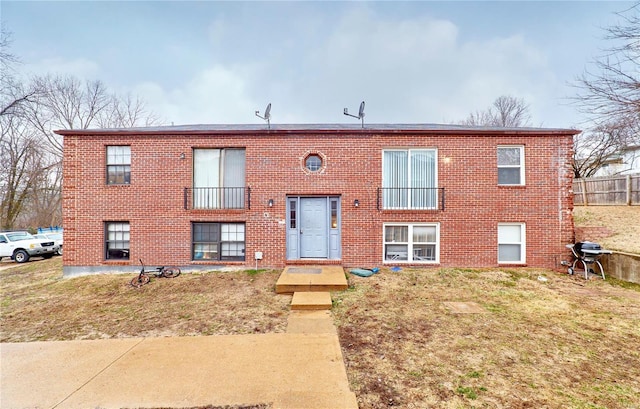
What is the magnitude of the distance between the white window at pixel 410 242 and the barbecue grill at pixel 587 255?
3.78m

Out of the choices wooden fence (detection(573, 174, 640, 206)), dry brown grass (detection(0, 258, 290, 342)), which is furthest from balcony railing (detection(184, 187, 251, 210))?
wooden fence (detection(573, 174, 640, 206))

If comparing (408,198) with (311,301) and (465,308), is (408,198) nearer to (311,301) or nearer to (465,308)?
(465,308)

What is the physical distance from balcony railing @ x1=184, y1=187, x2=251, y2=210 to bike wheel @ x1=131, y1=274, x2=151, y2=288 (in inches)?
91.1

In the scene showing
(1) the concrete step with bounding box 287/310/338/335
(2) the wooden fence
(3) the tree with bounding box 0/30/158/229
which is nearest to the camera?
(1) the concrete step with bounding box 287/310/338/335

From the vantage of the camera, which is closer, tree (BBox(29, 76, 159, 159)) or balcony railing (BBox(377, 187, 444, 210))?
balcony railing (BBox(377, 187, 444, 210))

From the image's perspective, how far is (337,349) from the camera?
3.58 meters

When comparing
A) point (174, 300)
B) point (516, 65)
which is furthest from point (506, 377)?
point (516, 65)

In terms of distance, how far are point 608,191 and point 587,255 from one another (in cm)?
941

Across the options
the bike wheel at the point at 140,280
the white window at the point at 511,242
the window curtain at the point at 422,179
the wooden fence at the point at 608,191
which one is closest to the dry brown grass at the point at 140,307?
the bike wheel at the point at 140,280

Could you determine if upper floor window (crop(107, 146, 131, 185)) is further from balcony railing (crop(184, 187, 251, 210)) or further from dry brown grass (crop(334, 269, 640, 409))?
dry brown grass (crop(334, 269, 640, 409))

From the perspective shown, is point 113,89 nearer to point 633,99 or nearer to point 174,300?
point 174,300

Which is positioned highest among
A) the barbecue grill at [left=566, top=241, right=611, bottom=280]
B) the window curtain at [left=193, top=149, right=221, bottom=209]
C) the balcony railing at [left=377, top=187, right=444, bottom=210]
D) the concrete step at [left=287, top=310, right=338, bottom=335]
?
the window curtain at [left=193, top=149, right=221, bottom=209]

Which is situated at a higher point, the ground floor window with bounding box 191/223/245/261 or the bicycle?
the ground floor window with bounding box 191/223/245/261

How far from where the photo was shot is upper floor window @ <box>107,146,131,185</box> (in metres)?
8.00
